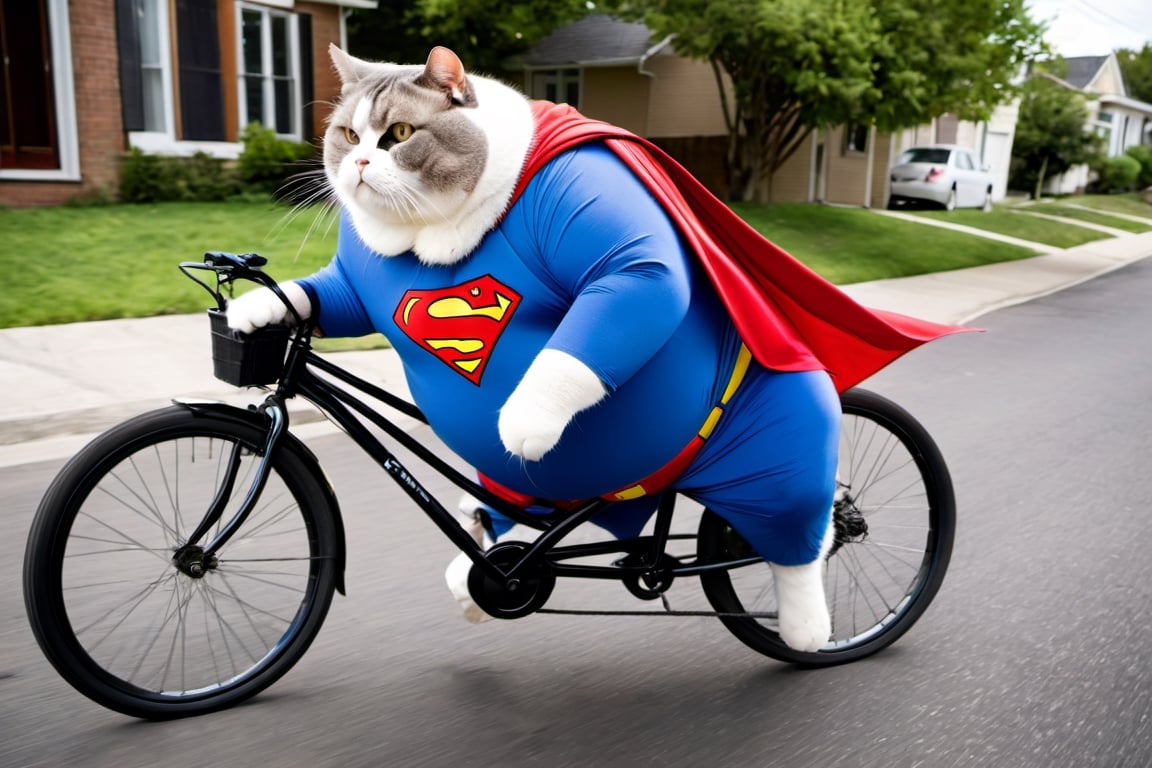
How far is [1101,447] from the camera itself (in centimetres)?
581

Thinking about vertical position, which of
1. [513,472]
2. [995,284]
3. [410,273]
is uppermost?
[410,273]

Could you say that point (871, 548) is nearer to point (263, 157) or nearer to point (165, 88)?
point (263, 157)

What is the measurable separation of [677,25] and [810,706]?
15949 mm

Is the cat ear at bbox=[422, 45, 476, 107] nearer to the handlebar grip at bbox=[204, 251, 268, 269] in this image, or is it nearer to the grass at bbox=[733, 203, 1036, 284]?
the handlebar grip at bbox=[204, 251, 268, 269]

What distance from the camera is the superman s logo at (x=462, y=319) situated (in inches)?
94.0

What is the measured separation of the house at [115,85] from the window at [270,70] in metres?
0.02

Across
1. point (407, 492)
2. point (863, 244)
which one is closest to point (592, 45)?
point (863, 244)

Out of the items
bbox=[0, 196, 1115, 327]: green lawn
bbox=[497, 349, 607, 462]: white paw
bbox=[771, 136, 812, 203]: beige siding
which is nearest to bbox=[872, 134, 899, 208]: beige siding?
bbox=[771, 136, 812, 203]: beige siding

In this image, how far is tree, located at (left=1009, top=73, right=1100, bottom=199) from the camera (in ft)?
118

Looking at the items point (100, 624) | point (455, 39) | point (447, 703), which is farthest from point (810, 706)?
point (455, 39)

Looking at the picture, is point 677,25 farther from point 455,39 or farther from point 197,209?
point 197,209

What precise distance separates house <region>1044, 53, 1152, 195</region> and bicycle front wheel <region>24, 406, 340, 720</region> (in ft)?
158

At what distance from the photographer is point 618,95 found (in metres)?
29.0

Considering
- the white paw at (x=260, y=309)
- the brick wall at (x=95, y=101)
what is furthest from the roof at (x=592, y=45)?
the white paw at (x=260, y=309)
